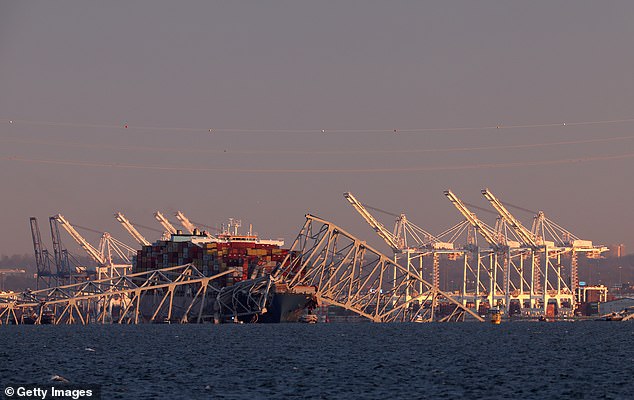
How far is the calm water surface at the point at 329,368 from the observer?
80.2m

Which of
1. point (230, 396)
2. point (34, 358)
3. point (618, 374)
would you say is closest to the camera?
point (230, 396)

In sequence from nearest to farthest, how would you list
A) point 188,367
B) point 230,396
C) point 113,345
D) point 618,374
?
point 230,396, point 618,374, point 188,367, point 113,345

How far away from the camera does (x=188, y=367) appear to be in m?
102

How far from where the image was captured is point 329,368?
10150 centimetres

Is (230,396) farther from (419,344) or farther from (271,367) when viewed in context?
(419,344)

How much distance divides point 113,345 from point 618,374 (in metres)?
70.2

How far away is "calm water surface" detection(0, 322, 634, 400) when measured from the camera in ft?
263

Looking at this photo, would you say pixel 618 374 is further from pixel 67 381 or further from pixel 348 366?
pixel 67 381

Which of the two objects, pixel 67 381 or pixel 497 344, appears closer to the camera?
pixel 67 381

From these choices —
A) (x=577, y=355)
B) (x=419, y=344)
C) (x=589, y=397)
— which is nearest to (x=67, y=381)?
(x=589, y=397)

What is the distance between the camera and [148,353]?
12325 cm

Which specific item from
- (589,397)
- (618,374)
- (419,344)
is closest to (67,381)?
(589,397)

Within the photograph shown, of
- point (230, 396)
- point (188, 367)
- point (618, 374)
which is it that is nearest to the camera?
point (230, 396)

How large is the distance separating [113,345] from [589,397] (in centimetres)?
7996
